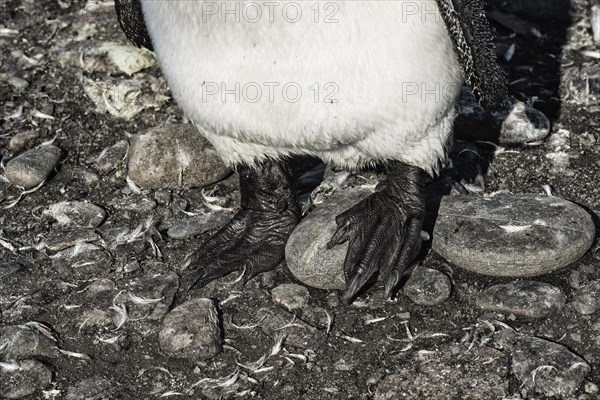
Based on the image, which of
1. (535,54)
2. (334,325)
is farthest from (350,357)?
(535,54)

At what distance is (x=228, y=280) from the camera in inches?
145

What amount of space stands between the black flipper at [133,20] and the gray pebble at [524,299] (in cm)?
157

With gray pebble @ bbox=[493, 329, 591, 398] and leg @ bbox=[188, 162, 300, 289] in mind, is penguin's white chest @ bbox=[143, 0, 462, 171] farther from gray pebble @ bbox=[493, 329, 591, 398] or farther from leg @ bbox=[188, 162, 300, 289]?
gray pebble @ bbox=[493, 329, 591, 398]

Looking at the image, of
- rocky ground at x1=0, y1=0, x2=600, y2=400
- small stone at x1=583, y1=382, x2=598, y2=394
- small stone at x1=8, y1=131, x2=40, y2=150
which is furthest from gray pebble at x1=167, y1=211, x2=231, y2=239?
small stone at x1=583, y1=382, x2=598, y2=394

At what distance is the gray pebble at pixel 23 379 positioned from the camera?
126 inches

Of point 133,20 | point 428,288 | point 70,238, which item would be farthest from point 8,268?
point 428,288

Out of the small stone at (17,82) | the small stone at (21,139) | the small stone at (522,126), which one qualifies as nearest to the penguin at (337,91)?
the small stone at (522,126)

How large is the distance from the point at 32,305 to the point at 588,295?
188cm

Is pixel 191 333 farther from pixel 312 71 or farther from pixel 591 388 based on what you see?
pixel 591 388

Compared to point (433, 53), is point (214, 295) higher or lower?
lower

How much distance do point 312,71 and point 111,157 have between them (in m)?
1.47

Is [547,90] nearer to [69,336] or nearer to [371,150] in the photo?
[371,150]

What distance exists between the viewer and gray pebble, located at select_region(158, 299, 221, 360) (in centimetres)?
331

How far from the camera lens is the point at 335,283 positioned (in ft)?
11.7
